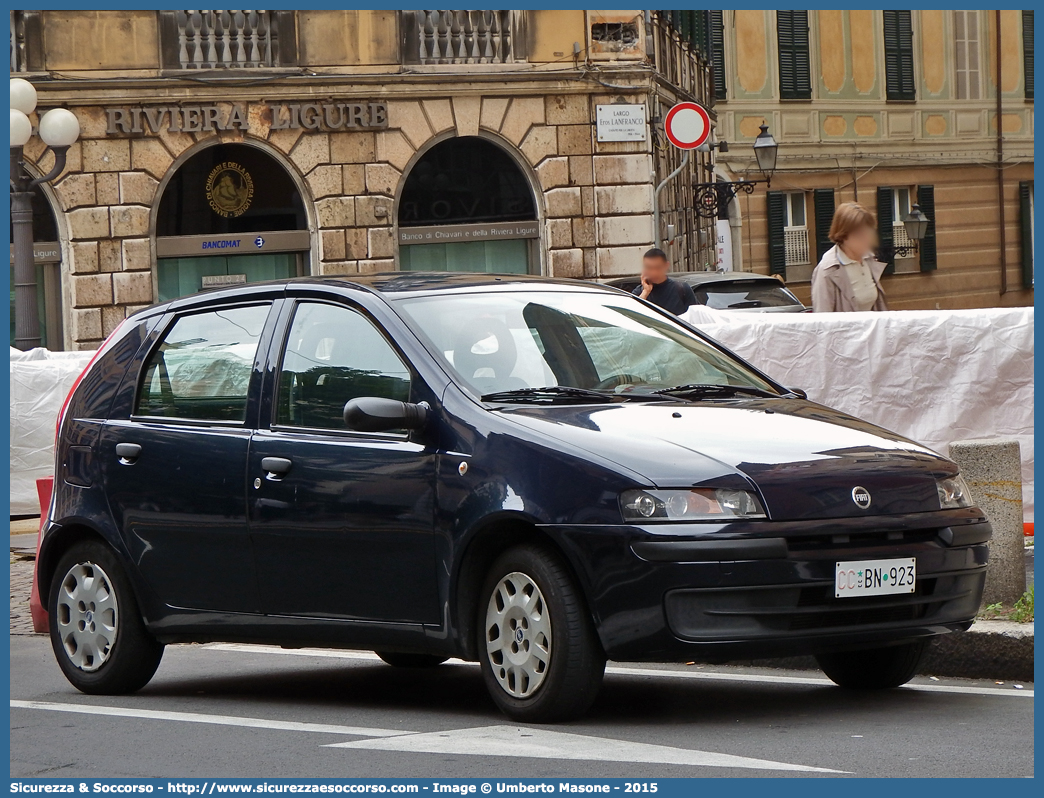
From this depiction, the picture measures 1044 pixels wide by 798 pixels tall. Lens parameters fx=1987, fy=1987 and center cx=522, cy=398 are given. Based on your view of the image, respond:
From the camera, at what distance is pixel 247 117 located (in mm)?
27422

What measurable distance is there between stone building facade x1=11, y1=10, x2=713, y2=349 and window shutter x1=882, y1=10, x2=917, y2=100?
1702 cm

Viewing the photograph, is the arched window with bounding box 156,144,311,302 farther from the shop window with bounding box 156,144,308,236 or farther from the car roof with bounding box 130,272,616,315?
the car roof with bounding box 130,272,616,315

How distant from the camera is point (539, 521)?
20.4ft

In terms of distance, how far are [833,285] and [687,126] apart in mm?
10203

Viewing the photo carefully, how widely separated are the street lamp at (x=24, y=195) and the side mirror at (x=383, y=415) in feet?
39.8

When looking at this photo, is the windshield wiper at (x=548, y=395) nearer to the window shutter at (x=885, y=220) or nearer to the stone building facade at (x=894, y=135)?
the stone building facade at (x=894, y=135)

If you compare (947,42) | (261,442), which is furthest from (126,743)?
(947,42)

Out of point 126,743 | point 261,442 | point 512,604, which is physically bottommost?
point 126,743

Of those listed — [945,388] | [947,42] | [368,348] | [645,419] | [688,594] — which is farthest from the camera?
[947,42]

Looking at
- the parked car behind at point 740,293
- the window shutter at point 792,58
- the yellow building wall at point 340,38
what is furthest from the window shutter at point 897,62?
the parked car behind at point 740,293

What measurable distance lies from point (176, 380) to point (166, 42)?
20.1 m

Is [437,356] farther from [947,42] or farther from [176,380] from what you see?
[947,42]

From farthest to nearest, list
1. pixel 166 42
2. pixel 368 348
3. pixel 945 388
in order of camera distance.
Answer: pixel 166 42 → pixel 945 388 → pixel 368 348

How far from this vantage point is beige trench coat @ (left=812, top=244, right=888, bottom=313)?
11.3m
